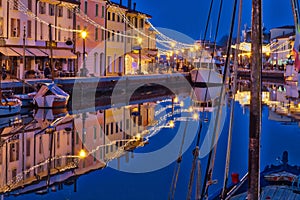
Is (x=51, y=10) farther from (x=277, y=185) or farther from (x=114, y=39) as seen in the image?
(x=277, y=185)

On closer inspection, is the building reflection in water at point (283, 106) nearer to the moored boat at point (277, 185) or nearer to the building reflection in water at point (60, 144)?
the building reflection in water at point (60, 144)

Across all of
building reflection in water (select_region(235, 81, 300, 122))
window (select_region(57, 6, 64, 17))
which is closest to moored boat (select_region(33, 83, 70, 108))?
building reflection in water (select_region(235, 81, 300, 122))

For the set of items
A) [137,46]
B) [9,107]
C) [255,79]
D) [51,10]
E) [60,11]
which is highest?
[60,11]

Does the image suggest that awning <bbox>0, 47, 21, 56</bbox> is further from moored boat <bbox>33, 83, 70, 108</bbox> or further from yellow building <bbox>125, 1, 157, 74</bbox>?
yellow building <bbox>125, 1, 157, 74</bbox>

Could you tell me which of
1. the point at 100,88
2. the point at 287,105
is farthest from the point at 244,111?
the point at 100,88

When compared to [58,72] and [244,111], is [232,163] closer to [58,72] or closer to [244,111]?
[244,111]

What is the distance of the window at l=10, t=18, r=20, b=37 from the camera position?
136ft

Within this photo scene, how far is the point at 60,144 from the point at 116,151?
2231 millimetres

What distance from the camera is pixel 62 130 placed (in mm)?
25000

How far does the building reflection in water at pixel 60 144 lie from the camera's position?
15.8m

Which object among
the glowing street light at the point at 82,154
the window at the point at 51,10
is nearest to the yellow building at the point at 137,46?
the window at the point at 51,10

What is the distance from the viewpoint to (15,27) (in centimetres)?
4194

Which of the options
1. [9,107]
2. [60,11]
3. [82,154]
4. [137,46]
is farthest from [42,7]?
[82,154]

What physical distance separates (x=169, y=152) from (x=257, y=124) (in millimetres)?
15572
